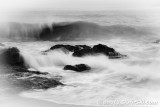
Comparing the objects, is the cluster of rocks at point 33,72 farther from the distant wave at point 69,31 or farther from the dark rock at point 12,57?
the distant wave at point 69,31

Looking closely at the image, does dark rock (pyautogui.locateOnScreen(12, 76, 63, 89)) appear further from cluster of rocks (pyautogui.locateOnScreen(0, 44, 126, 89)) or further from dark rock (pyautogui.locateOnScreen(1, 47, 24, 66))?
dark rock (pyautogui.locateOnScreen(1, 47, 24, 66))

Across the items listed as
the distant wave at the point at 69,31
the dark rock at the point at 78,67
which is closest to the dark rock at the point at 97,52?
the dark rock at the point at 78,67

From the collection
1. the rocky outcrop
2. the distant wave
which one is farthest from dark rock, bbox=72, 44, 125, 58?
the distant wave

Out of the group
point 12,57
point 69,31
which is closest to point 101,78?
point 12,57

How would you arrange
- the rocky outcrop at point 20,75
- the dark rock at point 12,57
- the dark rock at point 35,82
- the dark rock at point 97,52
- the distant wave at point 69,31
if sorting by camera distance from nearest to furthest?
the dark rock at point 35,82
the rocky outcrop at point 20,75
the dark rock at point 12,57
the dark rock at point 97,52
the distant wave at point 69,31

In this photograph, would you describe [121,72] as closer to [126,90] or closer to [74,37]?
[126,90]

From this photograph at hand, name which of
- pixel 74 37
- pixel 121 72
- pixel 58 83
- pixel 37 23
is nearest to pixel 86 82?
pixel 58 83

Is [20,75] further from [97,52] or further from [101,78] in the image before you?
[97,52]

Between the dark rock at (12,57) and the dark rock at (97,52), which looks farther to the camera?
the dark rock at (97,52)

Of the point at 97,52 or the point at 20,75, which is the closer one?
the point at 20,75
